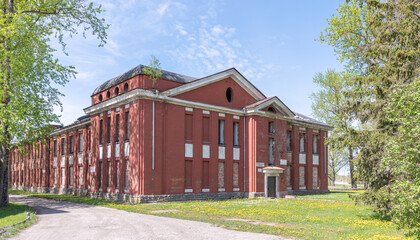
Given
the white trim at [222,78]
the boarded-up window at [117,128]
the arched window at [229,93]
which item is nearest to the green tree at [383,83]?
the white trim at [222,78]

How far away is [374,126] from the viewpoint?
723 inches

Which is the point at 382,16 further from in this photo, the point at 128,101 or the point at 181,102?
the point at 128,101

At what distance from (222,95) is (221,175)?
23.7ft

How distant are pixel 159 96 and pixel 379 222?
57.7 feet

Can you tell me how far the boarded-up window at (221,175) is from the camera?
31820mm

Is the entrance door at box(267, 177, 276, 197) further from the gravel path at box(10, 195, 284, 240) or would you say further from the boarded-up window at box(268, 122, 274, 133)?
the gravel path at box(10, 195, 284, 240)

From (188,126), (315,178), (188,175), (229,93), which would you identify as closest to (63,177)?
(188,175)

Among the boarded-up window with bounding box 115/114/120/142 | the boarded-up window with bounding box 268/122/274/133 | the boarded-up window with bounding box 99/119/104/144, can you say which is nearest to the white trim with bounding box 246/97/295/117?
the boarded-up window with bounding box 268/122/274/133

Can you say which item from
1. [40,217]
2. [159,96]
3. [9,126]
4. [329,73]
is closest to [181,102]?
[159,96]

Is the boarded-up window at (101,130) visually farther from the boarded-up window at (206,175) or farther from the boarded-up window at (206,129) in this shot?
the boarded-up window at (206,175)

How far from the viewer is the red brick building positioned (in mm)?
27656

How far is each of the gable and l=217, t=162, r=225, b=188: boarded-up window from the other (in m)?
5.42

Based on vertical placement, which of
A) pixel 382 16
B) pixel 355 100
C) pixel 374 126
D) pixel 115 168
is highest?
pixel 382 16

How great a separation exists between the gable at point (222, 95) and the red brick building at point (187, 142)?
0.30 ft
